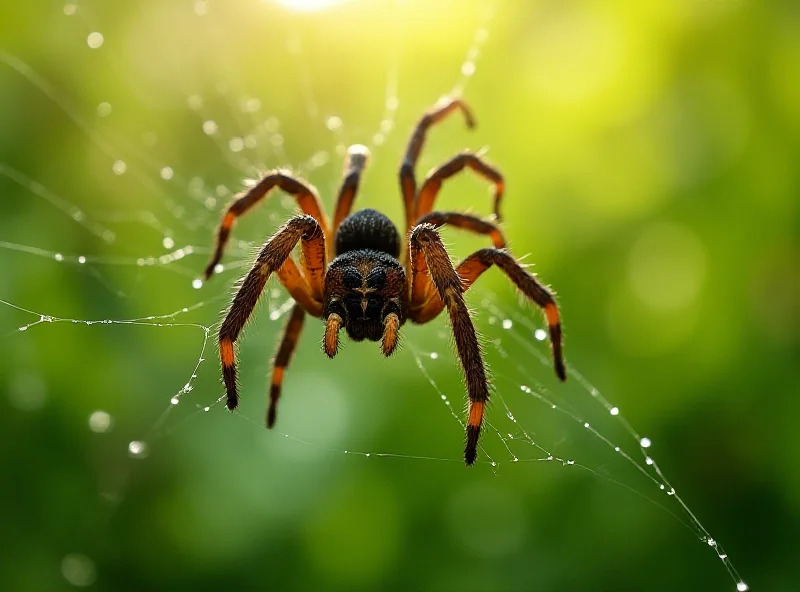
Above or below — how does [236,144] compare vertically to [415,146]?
above

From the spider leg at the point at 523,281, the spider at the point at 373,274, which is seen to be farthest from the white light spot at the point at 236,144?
the spider leg at the point at 523,281

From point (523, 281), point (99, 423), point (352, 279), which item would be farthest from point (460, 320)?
point (99, 423)

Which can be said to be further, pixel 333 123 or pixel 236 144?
pixel 333 123

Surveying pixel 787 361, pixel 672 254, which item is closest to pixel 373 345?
pixel 672 254

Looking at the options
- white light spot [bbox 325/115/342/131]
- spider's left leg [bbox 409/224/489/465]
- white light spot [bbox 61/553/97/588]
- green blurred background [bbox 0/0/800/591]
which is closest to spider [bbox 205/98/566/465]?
spider's left leg [bbox 409/224/489/465]

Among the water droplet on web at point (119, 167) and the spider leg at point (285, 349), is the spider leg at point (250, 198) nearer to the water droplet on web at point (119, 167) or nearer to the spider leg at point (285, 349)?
the spider leg at point (285, 349)

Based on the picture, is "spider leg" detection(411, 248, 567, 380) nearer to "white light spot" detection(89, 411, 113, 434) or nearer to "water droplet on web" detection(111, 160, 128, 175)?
"white light spot" detection(89, 411, 113, 434)

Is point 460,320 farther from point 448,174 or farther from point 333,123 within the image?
point 333,123

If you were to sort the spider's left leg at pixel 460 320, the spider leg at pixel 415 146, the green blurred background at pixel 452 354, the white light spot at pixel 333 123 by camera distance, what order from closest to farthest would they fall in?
1. the spider's left leg at pixel 460 320
2. the spider leg at pixel 415 146
3. the green blurred background at pixel 452 354
4. the white light spot at pixel 333 123
